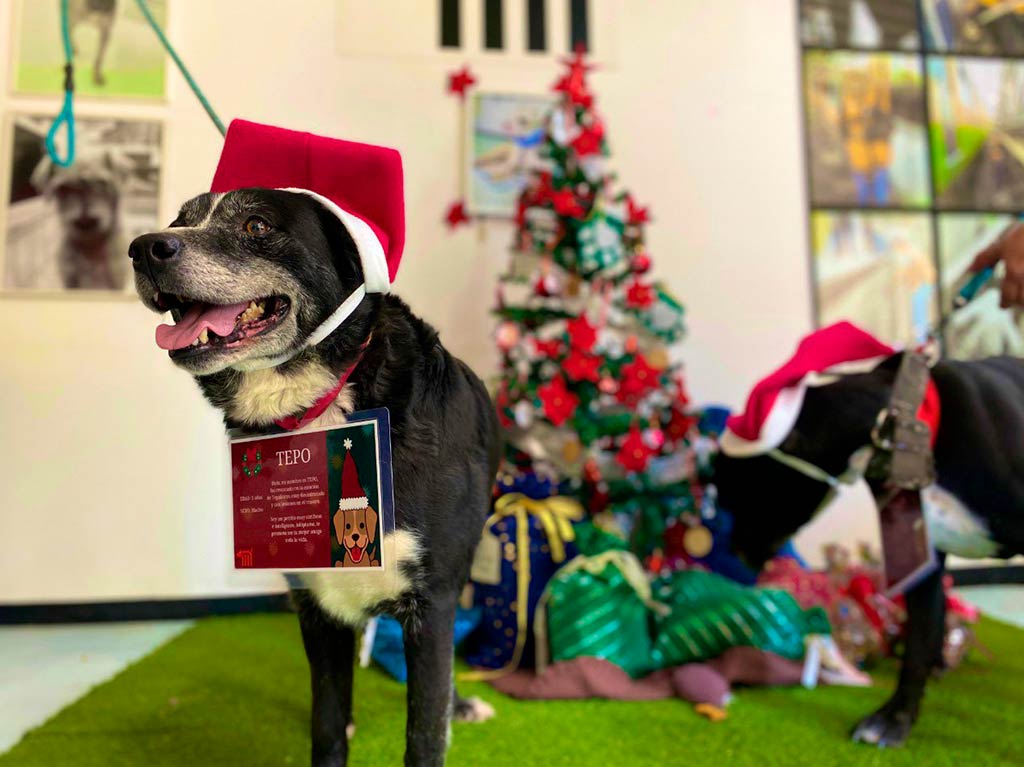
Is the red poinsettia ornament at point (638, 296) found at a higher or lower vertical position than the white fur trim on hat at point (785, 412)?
higher

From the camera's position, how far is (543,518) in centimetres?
185

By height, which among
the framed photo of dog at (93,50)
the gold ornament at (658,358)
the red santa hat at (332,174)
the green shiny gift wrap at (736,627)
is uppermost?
the framed photo of dog at (93,50)

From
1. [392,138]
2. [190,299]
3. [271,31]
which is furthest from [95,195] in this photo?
[190,299]

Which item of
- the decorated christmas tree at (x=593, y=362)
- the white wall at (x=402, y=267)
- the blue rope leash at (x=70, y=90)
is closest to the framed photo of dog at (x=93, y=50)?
the white wall at (x=402, y=267)

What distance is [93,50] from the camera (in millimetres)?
2648

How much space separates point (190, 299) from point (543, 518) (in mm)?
1239

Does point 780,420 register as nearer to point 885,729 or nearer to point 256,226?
point 885,729

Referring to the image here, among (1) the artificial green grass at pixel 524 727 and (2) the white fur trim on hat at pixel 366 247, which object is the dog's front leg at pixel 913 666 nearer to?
A: (1) the artificial green grass at pixel 524 727

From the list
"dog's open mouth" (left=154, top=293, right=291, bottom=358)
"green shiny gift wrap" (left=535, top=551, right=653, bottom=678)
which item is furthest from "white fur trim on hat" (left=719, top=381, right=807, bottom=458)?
"dog's open mouth" (left=154, top=293, right=291, bottom=358)

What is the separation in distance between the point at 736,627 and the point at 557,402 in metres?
0.79

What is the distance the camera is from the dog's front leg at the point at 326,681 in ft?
3.22

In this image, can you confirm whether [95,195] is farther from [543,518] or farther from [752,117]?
[752,117]

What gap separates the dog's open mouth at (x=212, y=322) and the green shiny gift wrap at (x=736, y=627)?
1.34 m

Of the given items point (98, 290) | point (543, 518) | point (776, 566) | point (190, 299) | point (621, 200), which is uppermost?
point (621, 200)
